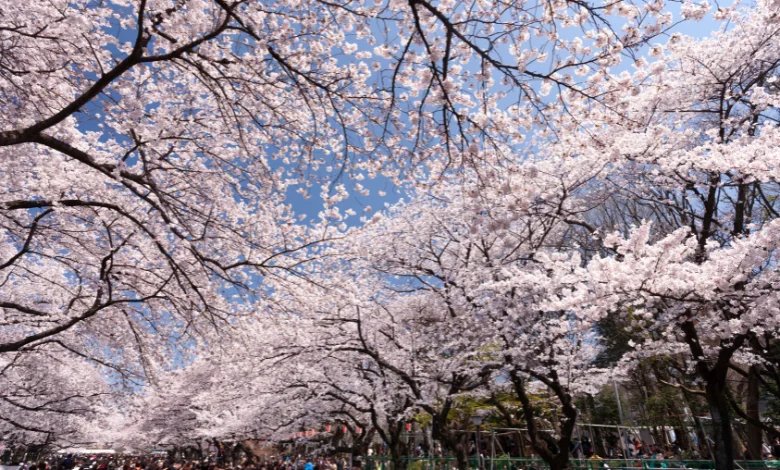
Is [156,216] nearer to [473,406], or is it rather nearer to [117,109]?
[117,109]

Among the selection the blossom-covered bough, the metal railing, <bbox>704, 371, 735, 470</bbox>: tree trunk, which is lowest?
the metal railing

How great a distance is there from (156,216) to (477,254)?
9439 millimetres

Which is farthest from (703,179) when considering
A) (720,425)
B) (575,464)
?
(575,464)

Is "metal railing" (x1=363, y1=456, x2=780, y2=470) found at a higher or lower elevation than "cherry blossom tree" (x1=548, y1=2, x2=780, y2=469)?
lower

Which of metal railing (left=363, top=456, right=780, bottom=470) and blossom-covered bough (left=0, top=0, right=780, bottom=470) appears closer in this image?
blossom-covered bough (left=0, top=0, right=780, bottom=470)

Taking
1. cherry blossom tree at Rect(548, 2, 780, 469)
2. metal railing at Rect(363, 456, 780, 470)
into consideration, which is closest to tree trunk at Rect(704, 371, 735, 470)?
cherry blossom tree at Rect(548, 2, 780, 469)

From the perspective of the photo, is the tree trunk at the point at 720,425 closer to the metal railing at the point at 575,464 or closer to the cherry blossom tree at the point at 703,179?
the cherry blossom tree at the point at 703,179

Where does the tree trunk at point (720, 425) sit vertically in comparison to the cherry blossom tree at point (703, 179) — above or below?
below

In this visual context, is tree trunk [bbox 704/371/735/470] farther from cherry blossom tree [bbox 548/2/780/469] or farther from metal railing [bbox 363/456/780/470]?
metal railing [bbox 363/456/780/470]

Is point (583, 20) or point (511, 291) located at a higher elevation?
point (583, 20)

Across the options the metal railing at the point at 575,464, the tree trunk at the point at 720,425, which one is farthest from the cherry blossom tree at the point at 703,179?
the metal railing at the point at 575,464

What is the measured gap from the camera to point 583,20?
12.5ft

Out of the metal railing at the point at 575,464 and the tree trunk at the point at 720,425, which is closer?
the tree trunk at the point at 720,425

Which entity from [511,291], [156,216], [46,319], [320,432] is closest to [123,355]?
[46,319]
